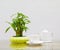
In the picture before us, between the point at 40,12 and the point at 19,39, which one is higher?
the point at 40,12

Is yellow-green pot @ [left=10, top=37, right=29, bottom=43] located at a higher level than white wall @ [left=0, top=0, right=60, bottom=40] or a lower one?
lower

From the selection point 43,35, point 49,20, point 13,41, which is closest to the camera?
point 13,41

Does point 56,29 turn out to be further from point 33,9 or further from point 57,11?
point 33,9

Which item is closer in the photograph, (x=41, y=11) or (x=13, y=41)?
(x=13, y=41)

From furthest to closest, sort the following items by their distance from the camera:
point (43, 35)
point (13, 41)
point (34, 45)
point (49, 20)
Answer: point (49, 20) < point (43, 35) < point (13, 41) < point (34, 45)

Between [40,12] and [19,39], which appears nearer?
[19,39]

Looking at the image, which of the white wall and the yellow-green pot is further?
the white wall

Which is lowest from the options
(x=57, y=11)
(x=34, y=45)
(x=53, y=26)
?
(x=34, y=45)

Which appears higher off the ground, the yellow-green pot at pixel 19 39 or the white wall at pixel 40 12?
the white wall at pixel 40 12

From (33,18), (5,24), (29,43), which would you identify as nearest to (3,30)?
(5,24)

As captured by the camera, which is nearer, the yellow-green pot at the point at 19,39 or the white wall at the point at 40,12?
the yellow-green pot at the point at 19,39

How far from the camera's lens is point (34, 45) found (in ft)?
4.29

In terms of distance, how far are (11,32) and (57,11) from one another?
2.23 feet

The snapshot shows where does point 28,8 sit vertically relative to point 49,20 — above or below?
above
